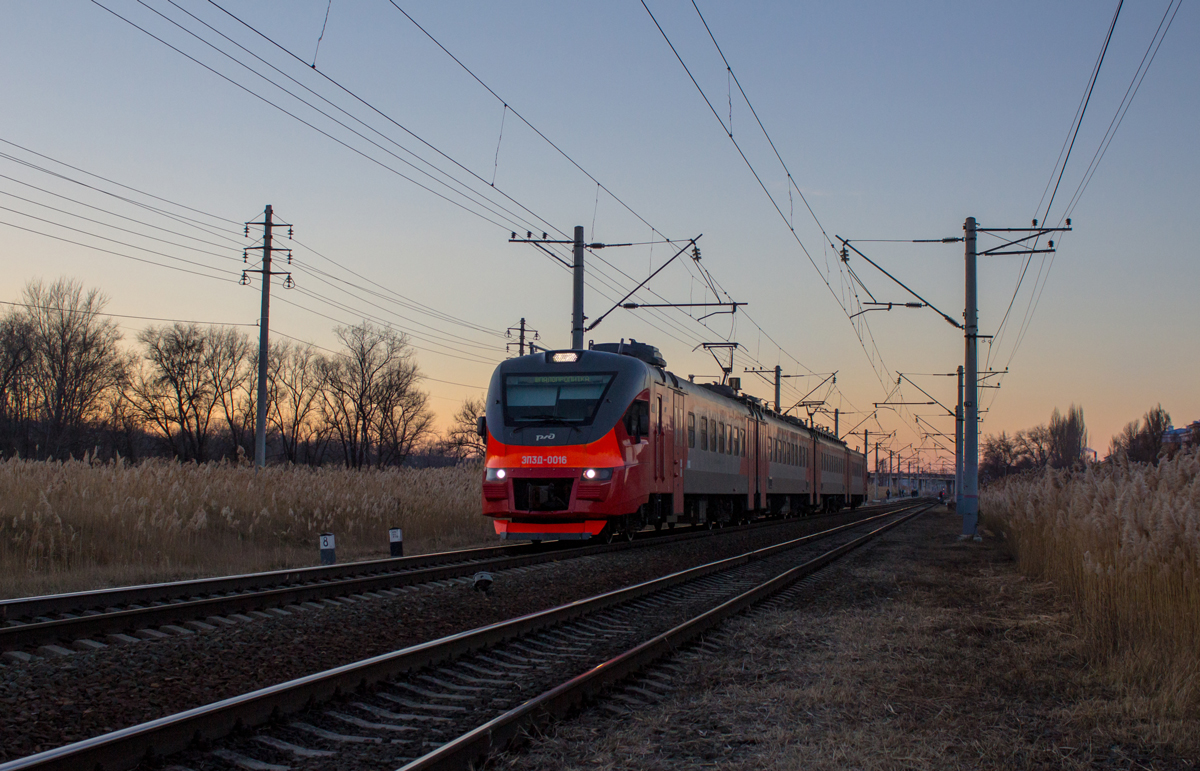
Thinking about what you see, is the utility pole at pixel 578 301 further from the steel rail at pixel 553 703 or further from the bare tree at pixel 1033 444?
the bare tree at pixel 1033 444

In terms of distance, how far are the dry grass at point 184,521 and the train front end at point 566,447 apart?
2.52 metres

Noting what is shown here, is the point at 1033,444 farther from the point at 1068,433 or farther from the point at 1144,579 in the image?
the point at 1144,579

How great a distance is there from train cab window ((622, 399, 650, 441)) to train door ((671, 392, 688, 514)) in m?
2.29

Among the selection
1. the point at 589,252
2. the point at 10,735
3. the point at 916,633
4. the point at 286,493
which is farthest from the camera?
the point at 589,252

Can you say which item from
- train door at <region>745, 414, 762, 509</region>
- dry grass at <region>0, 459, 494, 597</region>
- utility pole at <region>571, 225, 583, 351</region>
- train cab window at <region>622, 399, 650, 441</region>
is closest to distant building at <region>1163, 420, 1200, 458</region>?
train cab window at <region>622, 399, 650, 441</region>

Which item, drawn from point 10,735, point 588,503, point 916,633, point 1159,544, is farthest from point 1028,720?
point 588,503

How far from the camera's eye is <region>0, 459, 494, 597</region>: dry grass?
36.9 feet

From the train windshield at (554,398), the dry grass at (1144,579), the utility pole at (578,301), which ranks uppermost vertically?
the utility pole at (578,301)

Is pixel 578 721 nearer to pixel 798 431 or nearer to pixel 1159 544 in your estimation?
pixel 1159 544

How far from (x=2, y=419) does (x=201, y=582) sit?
56.4 m

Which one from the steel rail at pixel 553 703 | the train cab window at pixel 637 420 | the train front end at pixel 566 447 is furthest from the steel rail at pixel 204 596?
the steel rail at pixel 553 703

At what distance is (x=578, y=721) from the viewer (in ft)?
16.9

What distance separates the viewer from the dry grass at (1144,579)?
581 cm

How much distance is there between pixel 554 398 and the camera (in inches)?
627
